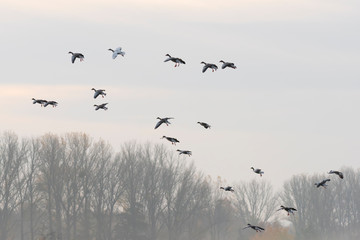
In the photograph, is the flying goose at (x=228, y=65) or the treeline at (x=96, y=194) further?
the treeline at (x=96, y=194)

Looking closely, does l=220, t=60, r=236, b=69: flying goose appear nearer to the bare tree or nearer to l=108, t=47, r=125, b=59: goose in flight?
l=108, t=47, r=125, b=59: goose in flight

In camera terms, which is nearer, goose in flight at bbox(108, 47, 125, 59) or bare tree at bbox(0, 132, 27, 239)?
goose in flight at bbox(108, 47, 125, 59)

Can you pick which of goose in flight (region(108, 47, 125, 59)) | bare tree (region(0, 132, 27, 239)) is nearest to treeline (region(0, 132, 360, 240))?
bare tree (region(0, 132, 27, 239))

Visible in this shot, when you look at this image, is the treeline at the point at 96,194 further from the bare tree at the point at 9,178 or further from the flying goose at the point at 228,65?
the flying goose at the point at 228,65

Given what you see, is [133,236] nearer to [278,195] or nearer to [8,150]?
[8,150]

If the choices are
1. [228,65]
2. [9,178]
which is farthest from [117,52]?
[9,178]

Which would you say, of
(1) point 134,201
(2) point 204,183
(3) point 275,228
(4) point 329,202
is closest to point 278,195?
(4) point 329,202

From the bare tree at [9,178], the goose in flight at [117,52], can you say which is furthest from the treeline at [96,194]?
the goose in flight at [117,52]

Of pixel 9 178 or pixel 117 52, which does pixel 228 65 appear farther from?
pixel 9 178

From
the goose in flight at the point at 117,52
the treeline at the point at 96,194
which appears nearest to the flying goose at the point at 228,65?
the goose in flight at the point at 117,52

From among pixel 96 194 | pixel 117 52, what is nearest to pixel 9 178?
pixel 96 194

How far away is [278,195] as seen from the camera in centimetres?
16800

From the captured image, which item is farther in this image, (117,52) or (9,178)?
(9,178)

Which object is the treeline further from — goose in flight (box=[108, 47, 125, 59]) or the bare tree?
goose in flight (box=[108, 47, 125, 59])
